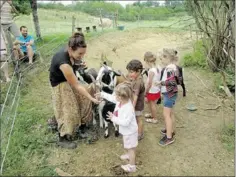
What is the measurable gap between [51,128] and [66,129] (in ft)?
1.66

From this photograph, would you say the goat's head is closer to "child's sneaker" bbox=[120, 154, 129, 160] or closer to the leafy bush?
"child's sneaker" bbox=[120, 154, 129, 160]

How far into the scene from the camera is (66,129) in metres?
4.34

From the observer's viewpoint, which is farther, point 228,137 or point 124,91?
point 228,137

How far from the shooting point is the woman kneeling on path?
392 centimetres

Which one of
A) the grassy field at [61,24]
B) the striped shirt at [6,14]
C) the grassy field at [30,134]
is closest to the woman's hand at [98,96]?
the grassy field at [30,134]

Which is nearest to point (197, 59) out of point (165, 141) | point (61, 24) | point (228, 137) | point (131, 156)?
point (228, 137)

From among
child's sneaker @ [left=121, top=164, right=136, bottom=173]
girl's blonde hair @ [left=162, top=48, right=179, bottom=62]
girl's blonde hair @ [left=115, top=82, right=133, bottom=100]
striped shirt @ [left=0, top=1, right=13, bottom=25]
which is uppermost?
striped shirt @ [left=0, top=1, right=13, bottom=25]

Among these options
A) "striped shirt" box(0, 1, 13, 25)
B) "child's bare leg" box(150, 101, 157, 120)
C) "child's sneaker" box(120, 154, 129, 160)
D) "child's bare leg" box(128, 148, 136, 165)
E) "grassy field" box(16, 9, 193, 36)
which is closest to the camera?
"child's bare leg" box(128, 148, 136, 165)

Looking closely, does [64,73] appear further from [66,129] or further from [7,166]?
[7,166]

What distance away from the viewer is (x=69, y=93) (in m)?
4.21

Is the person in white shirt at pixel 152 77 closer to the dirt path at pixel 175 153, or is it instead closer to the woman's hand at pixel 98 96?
the dirt path at pixel 175 153

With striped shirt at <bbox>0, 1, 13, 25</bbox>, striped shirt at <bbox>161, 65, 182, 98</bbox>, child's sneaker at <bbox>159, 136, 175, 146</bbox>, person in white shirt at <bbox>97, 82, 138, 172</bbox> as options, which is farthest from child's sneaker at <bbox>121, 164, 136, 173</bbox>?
striped shirt at <bbox>0, 1, 13, 25</bbox>

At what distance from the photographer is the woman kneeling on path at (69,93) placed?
392 cm

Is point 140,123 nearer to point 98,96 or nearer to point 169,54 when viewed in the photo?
point 98,96
